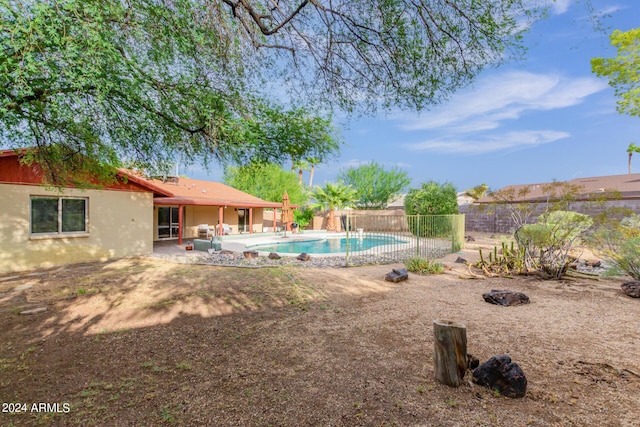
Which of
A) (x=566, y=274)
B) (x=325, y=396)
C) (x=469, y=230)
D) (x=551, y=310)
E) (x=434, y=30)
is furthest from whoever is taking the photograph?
(x=469, y=230)

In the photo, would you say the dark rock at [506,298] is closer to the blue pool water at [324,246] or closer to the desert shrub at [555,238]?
the desert shrub at [555,238]

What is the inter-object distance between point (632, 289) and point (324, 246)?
13.6m

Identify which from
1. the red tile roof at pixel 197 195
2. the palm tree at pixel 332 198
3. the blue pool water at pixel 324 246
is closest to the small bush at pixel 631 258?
the blue pool water at pixel 324 246

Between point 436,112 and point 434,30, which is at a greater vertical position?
point 434,30

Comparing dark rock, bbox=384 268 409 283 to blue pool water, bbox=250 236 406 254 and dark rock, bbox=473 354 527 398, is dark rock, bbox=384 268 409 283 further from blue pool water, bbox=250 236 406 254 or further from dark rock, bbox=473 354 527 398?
blue pool water, bbox=250 236 406 254

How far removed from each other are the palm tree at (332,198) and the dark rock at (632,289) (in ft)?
72.5

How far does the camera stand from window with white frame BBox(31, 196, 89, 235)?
1002cm

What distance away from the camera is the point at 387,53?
13.4ft

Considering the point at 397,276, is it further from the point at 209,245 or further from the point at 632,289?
the point at 209,245

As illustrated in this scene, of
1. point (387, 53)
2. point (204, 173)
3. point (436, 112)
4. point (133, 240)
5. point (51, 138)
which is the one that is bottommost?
point (133, 240)

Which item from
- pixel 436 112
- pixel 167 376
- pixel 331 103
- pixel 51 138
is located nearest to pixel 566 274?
pixel 436 112

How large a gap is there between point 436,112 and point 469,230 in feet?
81.9

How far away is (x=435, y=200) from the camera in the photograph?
68.3 feet

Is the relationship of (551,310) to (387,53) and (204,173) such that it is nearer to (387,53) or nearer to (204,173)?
(387,53)
